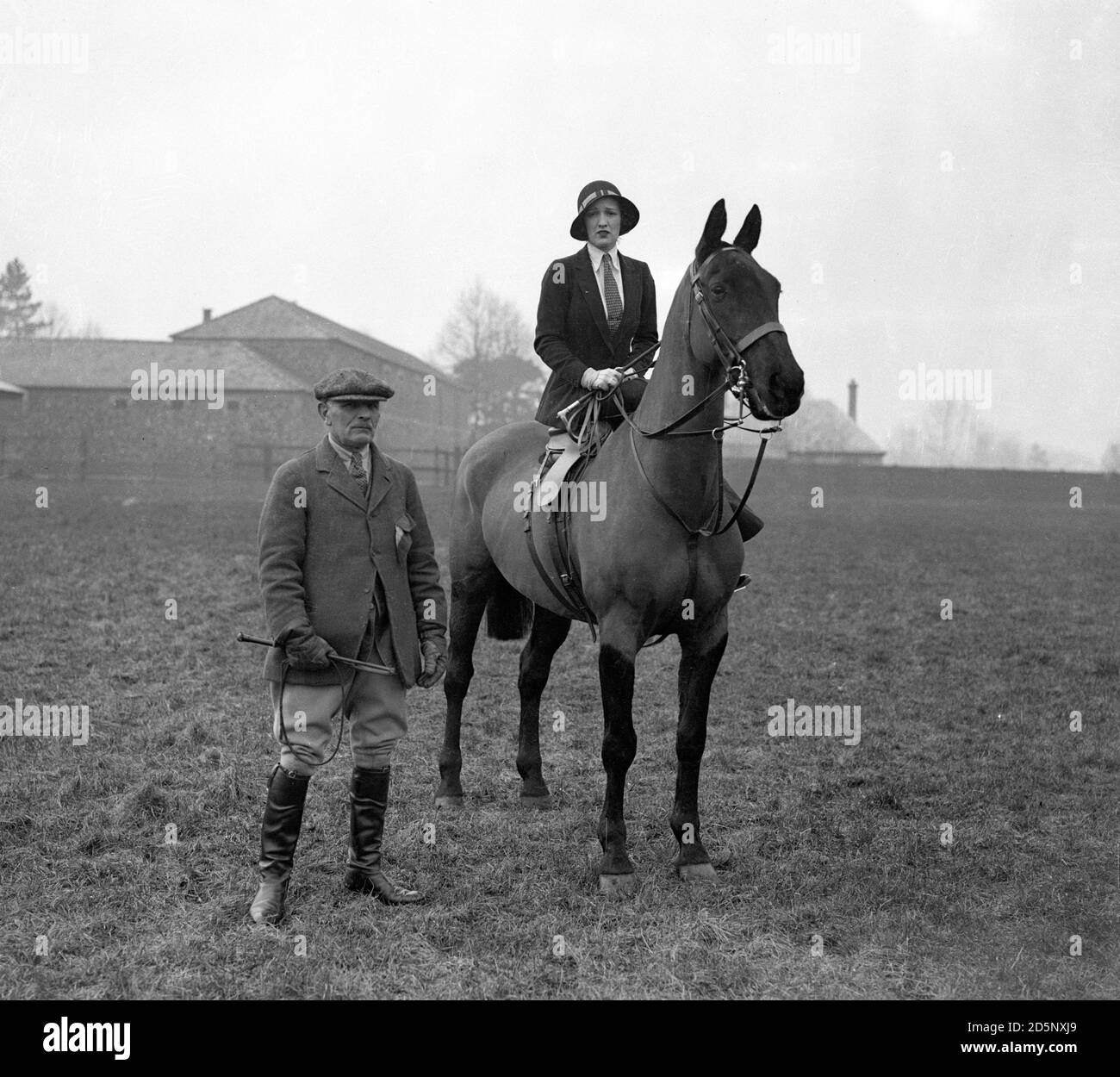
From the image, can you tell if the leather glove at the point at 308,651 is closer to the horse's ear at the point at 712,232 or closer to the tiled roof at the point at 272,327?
the horse's ear at the point at 712,232

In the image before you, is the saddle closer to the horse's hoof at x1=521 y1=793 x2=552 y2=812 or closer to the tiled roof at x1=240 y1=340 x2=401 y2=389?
the horse's hoof at x1=521 y1=793 x2=552 y2=812

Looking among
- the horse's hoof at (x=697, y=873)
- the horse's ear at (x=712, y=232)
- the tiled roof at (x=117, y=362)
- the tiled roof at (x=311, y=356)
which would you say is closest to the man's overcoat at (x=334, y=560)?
the horse's hoof at (x=697, y=873)

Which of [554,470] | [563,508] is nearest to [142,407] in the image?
[554,470]

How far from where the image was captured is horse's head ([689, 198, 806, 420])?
446cm

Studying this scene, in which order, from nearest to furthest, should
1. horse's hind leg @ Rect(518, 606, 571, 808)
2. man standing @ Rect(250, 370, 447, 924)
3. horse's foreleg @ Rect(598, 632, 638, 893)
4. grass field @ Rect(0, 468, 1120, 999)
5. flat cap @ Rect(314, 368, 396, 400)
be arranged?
grass field @ Rect(0, 468, 1120, 999)
man standing @ Rect(250, 370, 447, 924)
flat cap @ Rect(314, 368, 396, 400)
horse's foreleg @ Rect(598, 632, 638, 893)
horse's hind leg @ Rect(518, 606, 571, 808)

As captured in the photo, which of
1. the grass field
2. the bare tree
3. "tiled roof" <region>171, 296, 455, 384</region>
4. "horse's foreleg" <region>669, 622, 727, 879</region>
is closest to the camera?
the grass field

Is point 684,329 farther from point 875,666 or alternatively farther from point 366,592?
point 875,666

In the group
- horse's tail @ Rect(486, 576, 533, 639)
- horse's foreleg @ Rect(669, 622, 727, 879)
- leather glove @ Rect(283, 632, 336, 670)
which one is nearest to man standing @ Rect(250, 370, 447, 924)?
leather glove @ Rect(283, 632, 336, 670)

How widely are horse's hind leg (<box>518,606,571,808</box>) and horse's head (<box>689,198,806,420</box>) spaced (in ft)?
7.60

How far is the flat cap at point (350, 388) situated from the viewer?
15.4 feet

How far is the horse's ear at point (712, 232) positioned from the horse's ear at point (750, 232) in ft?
0.32

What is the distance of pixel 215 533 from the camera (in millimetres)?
19750
